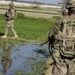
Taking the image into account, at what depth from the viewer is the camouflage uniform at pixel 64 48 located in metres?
6.19

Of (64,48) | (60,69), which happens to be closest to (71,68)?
(60,69)

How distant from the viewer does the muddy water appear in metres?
11.8

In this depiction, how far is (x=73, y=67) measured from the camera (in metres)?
6.23

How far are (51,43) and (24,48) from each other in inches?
406

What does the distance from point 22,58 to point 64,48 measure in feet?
26.4

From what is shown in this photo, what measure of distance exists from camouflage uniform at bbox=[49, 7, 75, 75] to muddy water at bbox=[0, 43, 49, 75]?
5.22 meters

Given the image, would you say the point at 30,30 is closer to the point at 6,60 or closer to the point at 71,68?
the point at 6,60

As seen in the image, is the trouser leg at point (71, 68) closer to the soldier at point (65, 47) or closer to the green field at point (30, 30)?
the soldier at point (65, 47)

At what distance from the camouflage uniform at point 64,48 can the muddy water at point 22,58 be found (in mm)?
5218

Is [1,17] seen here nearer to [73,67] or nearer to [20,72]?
[20,72]

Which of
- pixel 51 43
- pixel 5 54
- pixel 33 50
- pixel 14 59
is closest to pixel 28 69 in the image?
pixel 14 59

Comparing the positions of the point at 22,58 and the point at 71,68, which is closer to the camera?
the point at 71,68

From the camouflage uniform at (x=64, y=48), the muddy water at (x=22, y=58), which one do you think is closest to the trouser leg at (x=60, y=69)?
the camouflage uniform at (x=64, y=48)

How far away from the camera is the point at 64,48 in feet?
20.3
